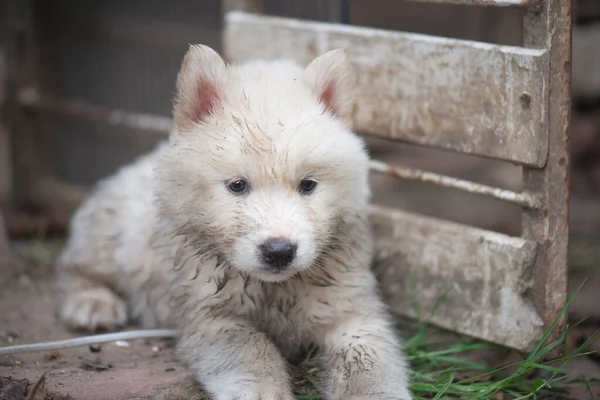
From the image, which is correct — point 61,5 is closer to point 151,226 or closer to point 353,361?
point 151,226

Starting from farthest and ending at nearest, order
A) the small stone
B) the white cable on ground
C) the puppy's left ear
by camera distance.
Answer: the small stone, the white cable on ground, the puppy's left ear

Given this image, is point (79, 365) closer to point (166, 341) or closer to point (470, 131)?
point (166, 341)

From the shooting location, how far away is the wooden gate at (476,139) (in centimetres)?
331

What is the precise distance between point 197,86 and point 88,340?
1270 mm

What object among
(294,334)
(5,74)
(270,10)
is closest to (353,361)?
(294,334)

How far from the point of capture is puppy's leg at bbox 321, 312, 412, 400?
305 cm

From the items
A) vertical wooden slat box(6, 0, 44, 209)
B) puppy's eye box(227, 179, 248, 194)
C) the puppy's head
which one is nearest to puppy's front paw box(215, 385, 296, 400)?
the puppy's head

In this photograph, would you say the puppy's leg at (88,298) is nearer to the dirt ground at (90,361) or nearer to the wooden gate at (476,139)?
the dirt ground at (90,361)

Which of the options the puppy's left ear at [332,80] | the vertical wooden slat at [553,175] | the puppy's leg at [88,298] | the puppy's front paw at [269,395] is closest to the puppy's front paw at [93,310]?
the puppy's leg at [88,298]

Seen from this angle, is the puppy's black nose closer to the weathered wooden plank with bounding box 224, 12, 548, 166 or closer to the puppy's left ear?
the puppy's left ear

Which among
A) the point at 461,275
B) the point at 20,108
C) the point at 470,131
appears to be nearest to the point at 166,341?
the point at 461,275

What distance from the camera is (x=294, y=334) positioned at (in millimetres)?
3465

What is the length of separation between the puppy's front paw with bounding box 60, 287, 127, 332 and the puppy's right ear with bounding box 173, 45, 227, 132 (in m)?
1.21

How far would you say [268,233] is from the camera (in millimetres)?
2902
